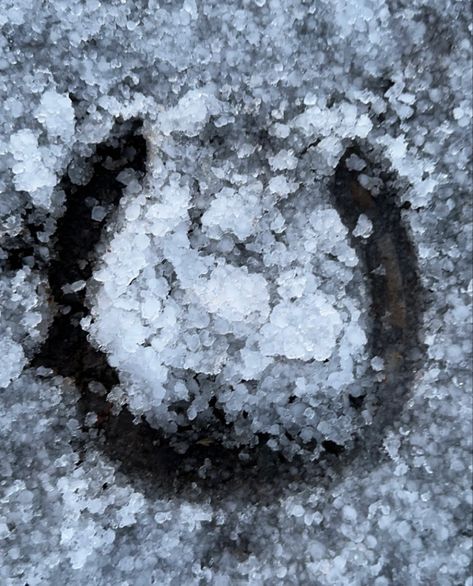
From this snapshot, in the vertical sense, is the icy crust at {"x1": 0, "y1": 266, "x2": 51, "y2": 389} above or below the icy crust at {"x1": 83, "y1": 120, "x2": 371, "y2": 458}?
below

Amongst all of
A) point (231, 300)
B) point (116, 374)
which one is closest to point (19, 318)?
point (116, 374)

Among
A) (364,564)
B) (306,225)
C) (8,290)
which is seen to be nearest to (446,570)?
(364,564)

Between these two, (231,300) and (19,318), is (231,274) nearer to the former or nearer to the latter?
(231,300)

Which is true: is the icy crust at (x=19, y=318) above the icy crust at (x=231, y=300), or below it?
below

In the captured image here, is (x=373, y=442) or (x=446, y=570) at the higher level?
(x=373, y=442)

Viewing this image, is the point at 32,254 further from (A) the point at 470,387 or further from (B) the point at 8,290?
(A) the point at 470,387
